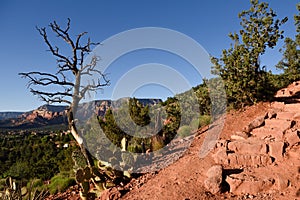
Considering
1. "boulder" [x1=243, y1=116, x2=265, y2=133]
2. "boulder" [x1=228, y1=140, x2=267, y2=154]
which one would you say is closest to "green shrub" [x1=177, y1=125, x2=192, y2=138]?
"boulder" [x1=243, y1=116, x2=265, y2=133]

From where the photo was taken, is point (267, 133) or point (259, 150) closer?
point (259, 150)

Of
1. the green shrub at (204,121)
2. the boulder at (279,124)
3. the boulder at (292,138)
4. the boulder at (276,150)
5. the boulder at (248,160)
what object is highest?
the green shrub at (204,121)

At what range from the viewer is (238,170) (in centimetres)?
503

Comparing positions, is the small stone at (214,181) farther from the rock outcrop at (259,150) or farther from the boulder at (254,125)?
the boulder at (254,125)

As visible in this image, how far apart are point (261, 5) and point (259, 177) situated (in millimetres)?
7547

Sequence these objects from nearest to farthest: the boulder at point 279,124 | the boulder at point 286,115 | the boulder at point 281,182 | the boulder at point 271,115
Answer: the boulder at point 281,182 < the boulder at point 279,124 < the boulder at point 286,115 < the boulder at point 271,115

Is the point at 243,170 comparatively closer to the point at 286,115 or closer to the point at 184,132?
the point at 286,115

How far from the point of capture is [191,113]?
1158cm

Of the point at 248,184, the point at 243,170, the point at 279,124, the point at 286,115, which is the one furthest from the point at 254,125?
the point at 248,184

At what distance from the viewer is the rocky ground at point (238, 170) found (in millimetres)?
4453

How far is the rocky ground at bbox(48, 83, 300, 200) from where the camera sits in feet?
14.6

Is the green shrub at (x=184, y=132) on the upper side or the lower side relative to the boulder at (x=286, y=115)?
lower

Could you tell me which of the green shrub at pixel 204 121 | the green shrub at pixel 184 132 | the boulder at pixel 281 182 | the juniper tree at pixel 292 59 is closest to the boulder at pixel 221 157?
the boulder at pixel 281 182

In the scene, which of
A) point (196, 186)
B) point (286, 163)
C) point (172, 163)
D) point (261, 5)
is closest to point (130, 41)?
point (172, 163)
